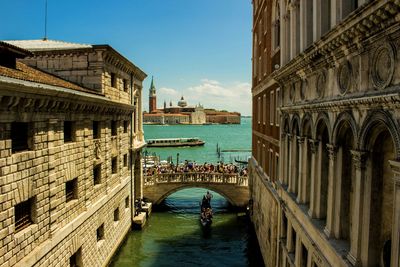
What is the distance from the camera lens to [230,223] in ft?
96.0

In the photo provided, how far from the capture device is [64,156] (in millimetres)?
14016

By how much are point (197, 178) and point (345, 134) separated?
2464 cm

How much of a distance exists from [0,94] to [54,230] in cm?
583

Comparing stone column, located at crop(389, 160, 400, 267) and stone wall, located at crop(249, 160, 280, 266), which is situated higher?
stone column, located at crop(389, 160, 400, 267)

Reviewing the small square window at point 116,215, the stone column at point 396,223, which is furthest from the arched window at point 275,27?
the small square window at point 116,215

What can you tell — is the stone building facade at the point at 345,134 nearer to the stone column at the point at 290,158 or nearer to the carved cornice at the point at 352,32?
the carved cornice at the point at 352,32

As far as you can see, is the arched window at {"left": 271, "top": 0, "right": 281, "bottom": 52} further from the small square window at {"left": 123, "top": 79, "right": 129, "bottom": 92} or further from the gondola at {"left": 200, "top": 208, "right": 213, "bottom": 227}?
the gondola at {"left": 200, "top": 208, "right": 213, "bottom": 227}

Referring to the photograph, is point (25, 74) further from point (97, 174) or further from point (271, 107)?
point (271, 107)

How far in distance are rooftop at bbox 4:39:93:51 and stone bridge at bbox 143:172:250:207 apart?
47.1ft

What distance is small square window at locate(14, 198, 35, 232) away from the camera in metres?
11.0

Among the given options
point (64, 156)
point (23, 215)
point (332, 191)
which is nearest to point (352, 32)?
point (332, 191)

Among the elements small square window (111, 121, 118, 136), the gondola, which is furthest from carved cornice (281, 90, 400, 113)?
the gondola

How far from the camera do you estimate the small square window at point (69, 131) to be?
14.6m

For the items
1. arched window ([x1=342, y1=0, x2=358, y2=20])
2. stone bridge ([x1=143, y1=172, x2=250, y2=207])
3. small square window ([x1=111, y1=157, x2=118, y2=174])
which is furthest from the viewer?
stone bridge ([x1=143, y1=172, x2=250, y2=207])
